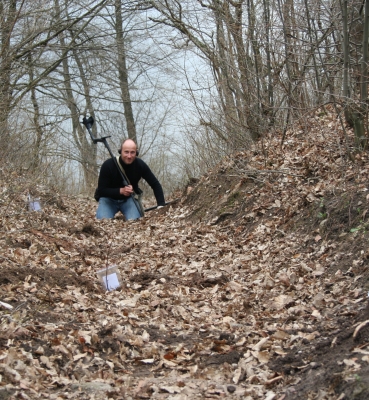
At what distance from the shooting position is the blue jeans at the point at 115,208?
357 inches

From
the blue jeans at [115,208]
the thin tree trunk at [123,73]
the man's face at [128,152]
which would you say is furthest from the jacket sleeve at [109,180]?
the thin tree trunk at [123,73]

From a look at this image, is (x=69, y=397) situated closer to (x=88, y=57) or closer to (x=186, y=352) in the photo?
(x=186, y=352)

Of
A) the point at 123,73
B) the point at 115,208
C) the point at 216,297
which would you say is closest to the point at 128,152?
the point at 115,208

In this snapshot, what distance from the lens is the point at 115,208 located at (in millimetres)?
9273

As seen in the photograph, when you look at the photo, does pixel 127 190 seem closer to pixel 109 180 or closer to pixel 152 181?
pixel 109 180

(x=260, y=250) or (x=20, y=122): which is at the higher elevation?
(x=20, y=122)

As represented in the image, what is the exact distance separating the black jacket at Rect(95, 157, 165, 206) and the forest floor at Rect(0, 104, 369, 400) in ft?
4.30

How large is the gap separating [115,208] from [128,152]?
3.35 ft

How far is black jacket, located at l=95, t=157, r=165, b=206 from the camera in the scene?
29.8 ft

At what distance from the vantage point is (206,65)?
30.2 feet

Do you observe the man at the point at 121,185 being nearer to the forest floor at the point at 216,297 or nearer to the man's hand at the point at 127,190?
the man's hand at the point at 127,190

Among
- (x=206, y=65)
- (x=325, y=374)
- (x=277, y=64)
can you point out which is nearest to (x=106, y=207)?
(x=206, y=65)

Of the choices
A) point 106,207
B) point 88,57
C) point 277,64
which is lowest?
point 106,207

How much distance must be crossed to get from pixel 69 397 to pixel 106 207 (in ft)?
21.2
